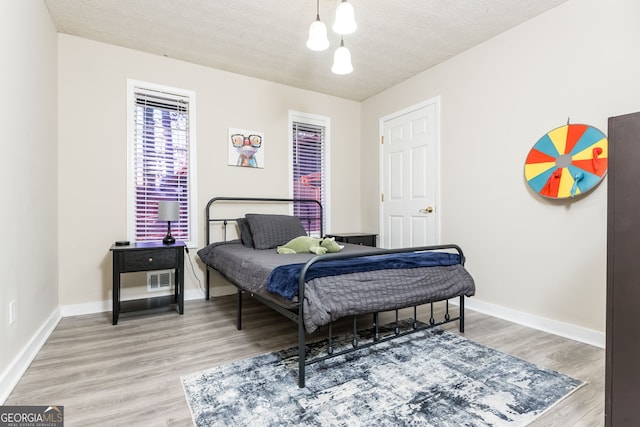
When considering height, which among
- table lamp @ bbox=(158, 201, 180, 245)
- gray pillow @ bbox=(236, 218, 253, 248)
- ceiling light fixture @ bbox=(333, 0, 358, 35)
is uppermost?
ceiling light fixture @ bbox=(333, 0, 358, 35)

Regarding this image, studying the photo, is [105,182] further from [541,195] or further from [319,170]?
[541,195]

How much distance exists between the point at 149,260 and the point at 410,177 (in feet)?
9.83

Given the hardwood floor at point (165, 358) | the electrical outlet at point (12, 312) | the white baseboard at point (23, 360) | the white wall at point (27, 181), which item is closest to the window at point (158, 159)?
the white wall at point (27, 181)

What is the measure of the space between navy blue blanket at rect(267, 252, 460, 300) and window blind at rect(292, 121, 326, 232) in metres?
2.28

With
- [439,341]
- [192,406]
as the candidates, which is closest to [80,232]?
[192,406]

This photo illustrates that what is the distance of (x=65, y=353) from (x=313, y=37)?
109 inches

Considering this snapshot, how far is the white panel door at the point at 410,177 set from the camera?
12.1 feet

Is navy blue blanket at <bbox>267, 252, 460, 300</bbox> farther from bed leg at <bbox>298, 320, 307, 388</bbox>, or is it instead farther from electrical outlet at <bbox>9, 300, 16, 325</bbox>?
electrical outlet at <bbox>9, 300, 16, 325</bbox>

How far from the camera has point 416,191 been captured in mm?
3908

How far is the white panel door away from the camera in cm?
370

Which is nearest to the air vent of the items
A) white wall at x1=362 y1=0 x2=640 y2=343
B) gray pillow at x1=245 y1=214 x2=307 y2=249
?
gray pillow at x1=245 y1=214 x2=307 y2=249

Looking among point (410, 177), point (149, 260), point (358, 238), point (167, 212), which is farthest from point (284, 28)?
point (358, 238)

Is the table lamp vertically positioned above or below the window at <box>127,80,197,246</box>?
below

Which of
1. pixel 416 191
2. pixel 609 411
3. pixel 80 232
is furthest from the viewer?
pixel 416 191
